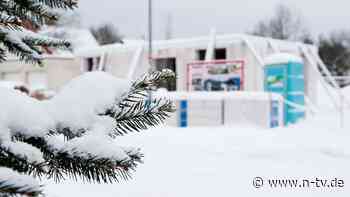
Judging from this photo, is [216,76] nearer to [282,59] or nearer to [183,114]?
[282,59]

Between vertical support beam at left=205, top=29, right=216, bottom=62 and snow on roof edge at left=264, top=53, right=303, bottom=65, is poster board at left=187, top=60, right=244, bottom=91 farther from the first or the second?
vertical support beam at left=205, top=29, right=216, bottom=62

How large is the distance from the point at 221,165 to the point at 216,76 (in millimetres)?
8312

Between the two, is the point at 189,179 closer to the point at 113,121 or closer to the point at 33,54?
the point at 33,54

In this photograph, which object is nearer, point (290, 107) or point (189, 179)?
point (189, 179)

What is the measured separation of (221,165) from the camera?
4.89m

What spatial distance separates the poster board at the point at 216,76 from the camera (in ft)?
41.8

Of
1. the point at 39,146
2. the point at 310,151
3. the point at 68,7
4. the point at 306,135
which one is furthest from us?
the point at 306,135

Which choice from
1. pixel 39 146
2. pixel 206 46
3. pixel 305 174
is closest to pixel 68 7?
pixel 39 146

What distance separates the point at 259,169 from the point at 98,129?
154 inches

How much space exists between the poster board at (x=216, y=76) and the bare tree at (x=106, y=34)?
115 ft

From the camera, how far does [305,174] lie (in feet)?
14.7

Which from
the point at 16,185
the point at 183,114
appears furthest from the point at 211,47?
the point at 16,185

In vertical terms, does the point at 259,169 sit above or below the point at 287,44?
below

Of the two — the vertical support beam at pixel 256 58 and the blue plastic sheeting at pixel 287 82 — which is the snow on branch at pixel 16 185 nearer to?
the blue plastic sheeting at pixel 287 82
